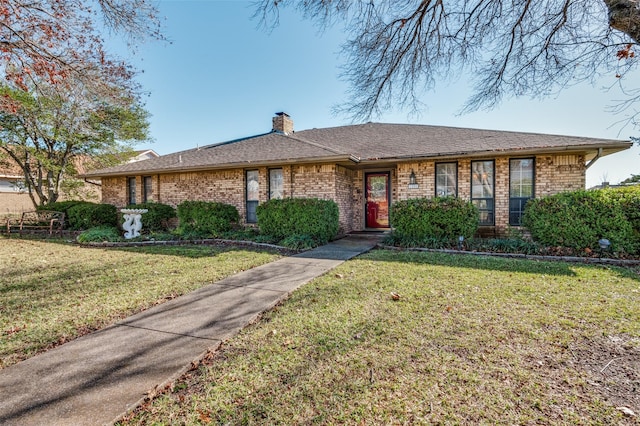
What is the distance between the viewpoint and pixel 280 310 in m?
4.00

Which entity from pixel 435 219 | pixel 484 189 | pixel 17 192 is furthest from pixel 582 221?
pixel 17 192

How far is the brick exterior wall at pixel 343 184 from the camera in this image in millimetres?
9234

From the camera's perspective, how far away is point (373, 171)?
12.2 metres

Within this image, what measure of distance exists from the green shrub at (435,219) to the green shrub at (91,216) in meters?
12.2

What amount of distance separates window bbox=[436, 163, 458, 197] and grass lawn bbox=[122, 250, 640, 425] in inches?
229

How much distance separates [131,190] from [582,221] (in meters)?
16.5

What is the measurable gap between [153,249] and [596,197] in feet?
37.2

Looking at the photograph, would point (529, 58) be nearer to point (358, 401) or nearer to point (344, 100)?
point (344, 100)

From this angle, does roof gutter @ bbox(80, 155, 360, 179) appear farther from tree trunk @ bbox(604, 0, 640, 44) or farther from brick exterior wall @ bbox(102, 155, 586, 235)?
tree trunk @ bbox(604, 0, 640, 44)

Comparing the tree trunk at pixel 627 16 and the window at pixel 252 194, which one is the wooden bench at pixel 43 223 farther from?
the tree trunk at pixel 627 16

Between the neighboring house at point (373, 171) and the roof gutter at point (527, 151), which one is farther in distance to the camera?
the neighboring house at point (373, 171)

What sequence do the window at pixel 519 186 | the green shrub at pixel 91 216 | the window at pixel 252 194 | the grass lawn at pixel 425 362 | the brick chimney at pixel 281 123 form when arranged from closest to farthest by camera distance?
the grass lawn at pixel 425 362, the window at pixel 519 186, the window at pixel 252 194, the green shrub at pixel 91 216, the brick chimney at pixel 281 123

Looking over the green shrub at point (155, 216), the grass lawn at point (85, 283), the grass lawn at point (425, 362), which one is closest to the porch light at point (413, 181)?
the grass lawn at point (85, 283)

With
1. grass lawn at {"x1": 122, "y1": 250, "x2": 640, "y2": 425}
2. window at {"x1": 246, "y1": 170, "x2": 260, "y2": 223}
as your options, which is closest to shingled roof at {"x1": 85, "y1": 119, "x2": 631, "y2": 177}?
window at {"x1": 246, "y1": 170, "x2": 260, "y2": 223}
